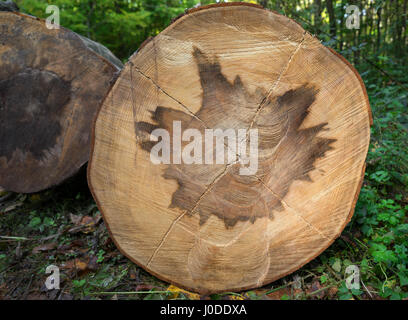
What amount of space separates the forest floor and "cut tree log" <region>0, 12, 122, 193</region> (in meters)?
0.29

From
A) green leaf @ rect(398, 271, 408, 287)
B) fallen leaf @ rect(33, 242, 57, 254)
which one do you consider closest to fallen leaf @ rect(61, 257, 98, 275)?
fallen leaf @ rect(33, 242, 57, 254)

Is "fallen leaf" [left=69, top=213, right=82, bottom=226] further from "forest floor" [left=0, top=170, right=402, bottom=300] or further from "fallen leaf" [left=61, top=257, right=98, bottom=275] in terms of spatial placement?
"fallen leaf" [left=61, top=257, right=98, bottom=275]

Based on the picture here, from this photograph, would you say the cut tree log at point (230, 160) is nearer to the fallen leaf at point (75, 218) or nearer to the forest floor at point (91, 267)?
the forest floor at point (91, 267)

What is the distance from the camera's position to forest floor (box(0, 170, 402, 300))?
4.78ft

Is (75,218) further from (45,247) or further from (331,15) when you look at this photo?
(331,15)

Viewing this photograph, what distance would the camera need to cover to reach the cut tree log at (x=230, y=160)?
4.58 feet

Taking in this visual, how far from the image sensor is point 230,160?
150 cm

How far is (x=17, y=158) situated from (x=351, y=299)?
2.18 m

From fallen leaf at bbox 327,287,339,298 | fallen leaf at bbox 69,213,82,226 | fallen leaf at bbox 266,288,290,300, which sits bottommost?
fallen leaf at bbox 69,213,82,226

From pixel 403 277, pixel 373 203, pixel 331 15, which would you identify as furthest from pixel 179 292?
pixel 331 15

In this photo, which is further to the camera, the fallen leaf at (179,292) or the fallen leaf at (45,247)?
the fallen leaf at (45,247)

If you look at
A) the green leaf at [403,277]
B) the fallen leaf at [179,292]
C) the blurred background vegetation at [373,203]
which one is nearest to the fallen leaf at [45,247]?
the blurred background vegetation at [373,203]

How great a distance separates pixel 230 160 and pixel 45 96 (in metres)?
1.38

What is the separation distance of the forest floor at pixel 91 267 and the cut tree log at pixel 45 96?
0.95 ft
